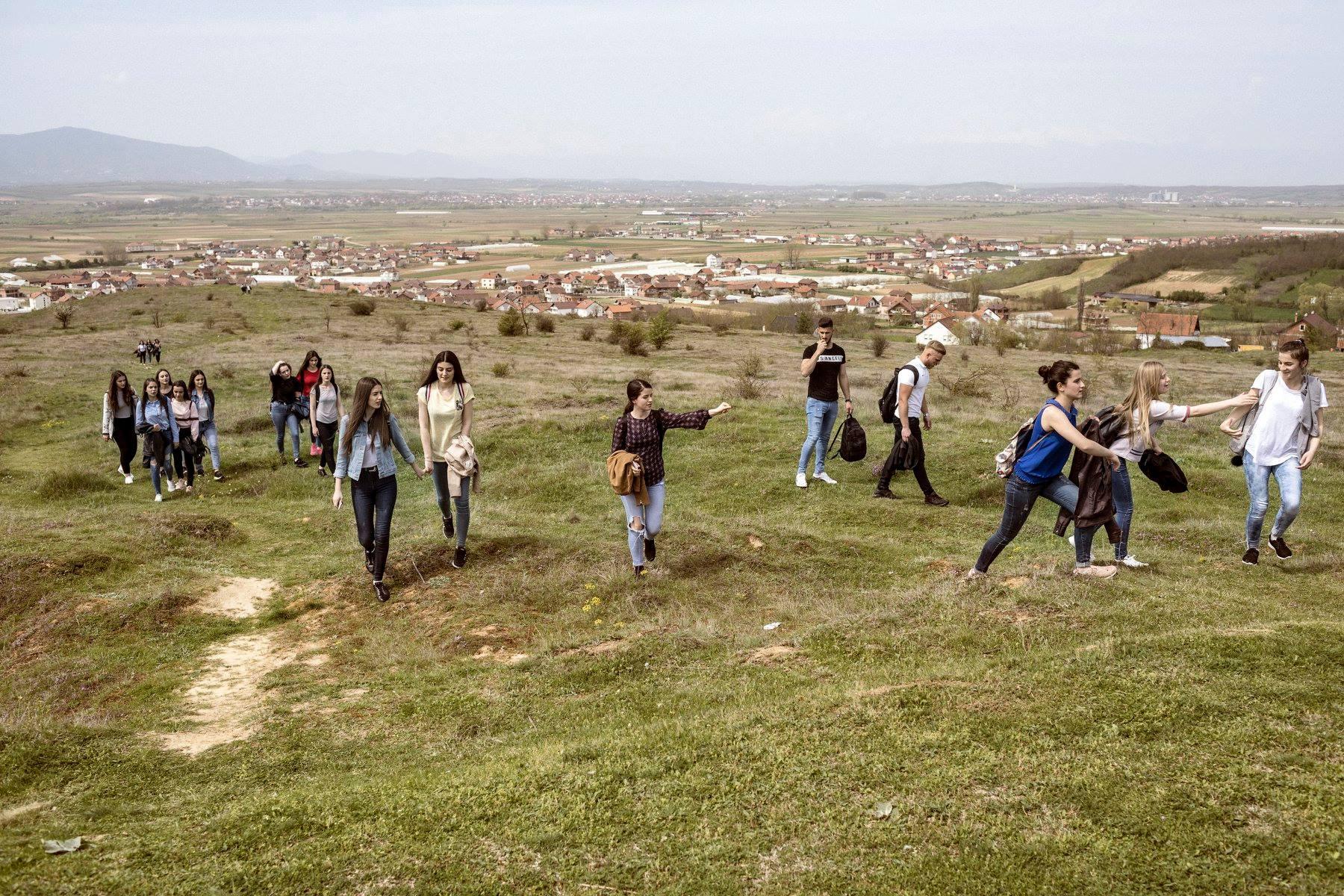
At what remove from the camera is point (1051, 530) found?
35.9 feet

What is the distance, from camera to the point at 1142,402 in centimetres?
773

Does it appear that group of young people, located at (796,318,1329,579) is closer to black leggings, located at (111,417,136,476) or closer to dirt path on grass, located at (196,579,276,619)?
dirt path on grass, located at (196,579,276,619)

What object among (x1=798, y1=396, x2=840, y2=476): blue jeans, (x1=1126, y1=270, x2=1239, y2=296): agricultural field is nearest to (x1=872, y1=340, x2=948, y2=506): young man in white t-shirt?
(x1=798, y1=396, x2=840, y2=476): blue jeans

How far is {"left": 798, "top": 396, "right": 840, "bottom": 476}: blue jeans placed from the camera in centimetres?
1188

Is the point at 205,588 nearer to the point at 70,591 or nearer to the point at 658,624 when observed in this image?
the point at 70,591

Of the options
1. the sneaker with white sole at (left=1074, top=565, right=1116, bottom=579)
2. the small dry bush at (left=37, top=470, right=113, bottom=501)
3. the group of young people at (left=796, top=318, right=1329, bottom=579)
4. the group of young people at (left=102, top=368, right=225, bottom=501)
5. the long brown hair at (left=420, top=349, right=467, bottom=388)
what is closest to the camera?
the group of young people at (left=796, top=318, right=1329, bottom=579)

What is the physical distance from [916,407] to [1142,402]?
11.7 ft

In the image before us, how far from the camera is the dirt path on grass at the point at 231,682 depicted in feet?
21.2

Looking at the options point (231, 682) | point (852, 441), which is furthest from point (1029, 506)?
point (231, 682)

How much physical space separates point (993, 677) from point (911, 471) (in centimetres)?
784

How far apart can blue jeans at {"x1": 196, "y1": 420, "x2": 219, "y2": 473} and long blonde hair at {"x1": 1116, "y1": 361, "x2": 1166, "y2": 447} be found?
13.0m

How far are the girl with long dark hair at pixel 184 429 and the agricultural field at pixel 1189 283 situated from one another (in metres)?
97.3

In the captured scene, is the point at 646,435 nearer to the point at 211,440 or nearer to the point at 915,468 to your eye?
the point at 915,468

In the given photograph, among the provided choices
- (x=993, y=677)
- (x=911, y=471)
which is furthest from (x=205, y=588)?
(x=911, y=471)
